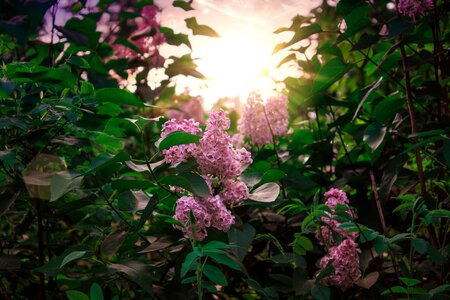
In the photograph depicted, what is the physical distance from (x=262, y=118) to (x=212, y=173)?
0.88 m

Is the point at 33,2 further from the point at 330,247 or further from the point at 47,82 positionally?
the point at 330,247

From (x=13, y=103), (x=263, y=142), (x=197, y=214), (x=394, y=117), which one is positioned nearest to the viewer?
(x=197, y=214)

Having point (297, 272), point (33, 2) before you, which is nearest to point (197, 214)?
point (297, 272)

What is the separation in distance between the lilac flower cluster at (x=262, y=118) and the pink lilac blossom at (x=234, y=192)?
2.86ft

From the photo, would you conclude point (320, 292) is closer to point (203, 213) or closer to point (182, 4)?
point (203, 213)

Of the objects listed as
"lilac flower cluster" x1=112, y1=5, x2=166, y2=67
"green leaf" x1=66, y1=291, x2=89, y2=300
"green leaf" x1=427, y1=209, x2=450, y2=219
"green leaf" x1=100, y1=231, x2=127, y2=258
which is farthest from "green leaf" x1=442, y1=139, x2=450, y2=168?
"lilac flower cluster" x1=112, y1=5, x2=166, y2=67

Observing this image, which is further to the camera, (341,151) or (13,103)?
(341,151)

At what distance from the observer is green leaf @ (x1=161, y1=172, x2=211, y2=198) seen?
3.59 ft

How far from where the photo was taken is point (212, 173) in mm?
1243

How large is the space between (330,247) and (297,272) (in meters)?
0.13

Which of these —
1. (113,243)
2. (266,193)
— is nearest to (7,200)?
(113,243)

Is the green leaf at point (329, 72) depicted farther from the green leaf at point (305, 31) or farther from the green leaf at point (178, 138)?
the green leaf at point (178, 138)

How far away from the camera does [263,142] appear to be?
6.91ft

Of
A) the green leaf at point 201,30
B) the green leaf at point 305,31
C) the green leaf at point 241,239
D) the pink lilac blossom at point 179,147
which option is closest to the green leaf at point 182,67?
the green leaf at point 201,30
